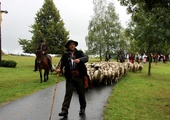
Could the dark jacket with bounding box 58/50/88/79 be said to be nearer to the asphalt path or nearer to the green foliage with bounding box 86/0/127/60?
the asphalt path

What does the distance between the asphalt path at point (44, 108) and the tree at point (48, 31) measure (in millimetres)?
27666

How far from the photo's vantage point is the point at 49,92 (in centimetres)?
1482

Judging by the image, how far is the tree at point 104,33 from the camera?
189 feet

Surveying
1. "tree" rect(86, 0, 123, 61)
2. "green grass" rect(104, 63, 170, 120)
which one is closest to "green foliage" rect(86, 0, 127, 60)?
"tree" rect(86, 0, 123, 61)

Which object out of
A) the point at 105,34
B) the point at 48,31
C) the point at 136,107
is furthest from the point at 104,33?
the point at 136,107

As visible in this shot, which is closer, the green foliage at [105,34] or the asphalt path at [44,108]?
the asphalt path at [44,108]

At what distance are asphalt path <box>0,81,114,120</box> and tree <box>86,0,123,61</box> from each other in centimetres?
4345

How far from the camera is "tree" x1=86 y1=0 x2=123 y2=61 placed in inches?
2265

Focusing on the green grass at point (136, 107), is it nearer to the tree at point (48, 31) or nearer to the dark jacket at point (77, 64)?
the dark jacket at point (77, 64)

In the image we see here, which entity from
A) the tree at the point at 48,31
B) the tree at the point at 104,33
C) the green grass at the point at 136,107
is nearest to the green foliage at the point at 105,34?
the tree at the point at 104,33

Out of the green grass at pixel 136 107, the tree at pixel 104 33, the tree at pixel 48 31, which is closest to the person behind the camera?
the green grass at pixel 136 107

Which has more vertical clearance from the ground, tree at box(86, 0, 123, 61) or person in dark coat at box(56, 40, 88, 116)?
tree at box(86, 0, 123, 61)

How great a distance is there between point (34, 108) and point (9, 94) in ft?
12.6

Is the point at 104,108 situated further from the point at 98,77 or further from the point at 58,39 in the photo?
the point at 58,39
